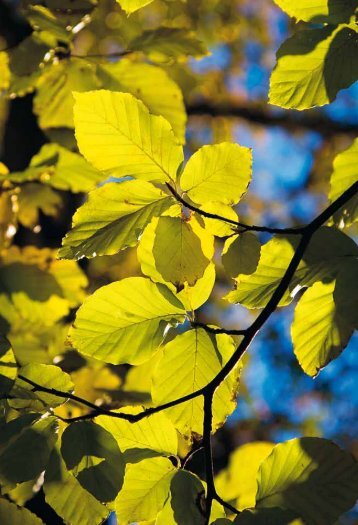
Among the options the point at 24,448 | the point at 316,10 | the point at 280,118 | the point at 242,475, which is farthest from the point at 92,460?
the point at 280,118

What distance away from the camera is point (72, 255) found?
641 mm

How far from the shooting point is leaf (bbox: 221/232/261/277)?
2.21ft

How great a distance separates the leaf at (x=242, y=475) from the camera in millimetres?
921

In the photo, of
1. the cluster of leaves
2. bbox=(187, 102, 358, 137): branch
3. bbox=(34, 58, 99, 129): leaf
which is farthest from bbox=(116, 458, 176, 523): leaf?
bbox=(187, 102, 358, 137): branch

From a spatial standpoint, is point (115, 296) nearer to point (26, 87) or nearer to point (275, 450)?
point (275, 450)

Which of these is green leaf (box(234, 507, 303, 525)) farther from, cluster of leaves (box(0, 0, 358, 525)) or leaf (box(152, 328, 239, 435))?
leaf (box(152, 328, 239, 435))

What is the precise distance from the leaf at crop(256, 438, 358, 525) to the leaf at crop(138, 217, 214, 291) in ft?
0.67

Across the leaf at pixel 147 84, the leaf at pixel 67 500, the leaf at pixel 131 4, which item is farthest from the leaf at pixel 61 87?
the leaf at pixel 67 500

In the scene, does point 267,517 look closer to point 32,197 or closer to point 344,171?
point 344,171

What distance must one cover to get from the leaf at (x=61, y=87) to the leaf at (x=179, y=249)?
20.7 inches

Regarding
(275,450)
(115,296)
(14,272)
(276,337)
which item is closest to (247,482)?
(275,450)

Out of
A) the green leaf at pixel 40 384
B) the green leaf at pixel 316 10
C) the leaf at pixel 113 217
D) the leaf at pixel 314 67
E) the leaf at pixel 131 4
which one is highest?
the leaf at pixel 131 4

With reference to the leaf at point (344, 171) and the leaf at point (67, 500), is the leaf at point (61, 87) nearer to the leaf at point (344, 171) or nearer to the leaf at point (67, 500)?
the leaf at point (344, 171)

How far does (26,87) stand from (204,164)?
53 cm
